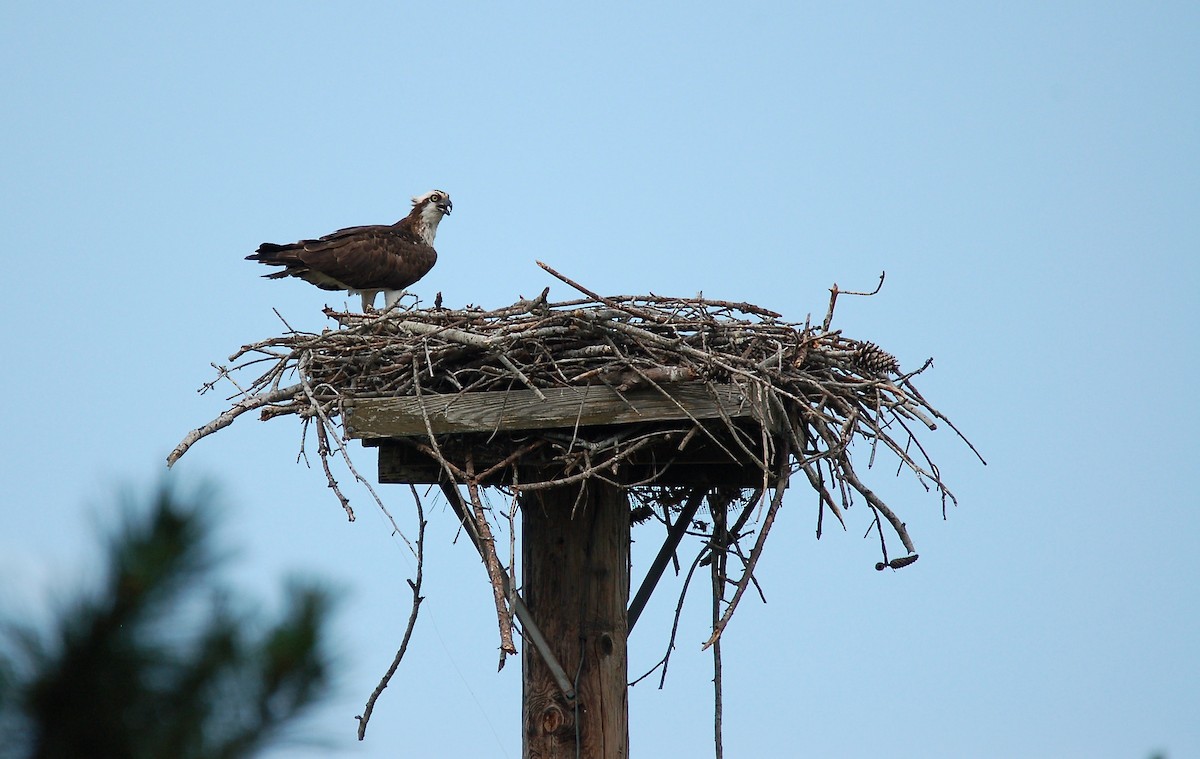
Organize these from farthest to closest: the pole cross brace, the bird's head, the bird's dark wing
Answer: the bird's head
the bird's dark wing
the pole cross brace

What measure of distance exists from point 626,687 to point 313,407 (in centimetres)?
175

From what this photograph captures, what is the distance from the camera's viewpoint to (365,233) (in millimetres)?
9250

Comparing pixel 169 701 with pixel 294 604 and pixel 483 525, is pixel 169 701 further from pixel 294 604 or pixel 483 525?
pixel 483 525

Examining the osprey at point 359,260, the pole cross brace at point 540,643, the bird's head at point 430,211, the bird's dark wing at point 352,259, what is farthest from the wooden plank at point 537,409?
the bird's head at point 430,211

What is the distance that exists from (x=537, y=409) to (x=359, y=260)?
4.09 meters

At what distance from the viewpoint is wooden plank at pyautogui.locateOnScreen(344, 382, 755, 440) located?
5145 mm

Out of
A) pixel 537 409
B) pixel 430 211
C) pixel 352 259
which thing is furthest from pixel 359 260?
pixel 537 409

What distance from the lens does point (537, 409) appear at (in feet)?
17.3

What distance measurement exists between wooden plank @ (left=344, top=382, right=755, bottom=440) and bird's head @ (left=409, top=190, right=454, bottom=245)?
4.86 m

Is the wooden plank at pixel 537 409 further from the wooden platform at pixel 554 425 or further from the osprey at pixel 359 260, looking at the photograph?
the osprey at pixel 359 260

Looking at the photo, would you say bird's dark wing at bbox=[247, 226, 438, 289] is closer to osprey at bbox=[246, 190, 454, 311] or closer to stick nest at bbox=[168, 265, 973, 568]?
osprey at bbox=[246, 190, 454, 311]

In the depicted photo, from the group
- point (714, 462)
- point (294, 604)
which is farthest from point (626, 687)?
point (294, 604)

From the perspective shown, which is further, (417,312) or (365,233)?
(365,233)

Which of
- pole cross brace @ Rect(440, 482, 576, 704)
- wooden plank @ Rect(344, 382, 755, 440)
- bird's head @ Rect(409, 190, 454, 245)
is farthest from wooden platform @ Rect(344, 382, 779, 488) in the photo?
bird's head @ Rect(409, 190, 454, 245)
